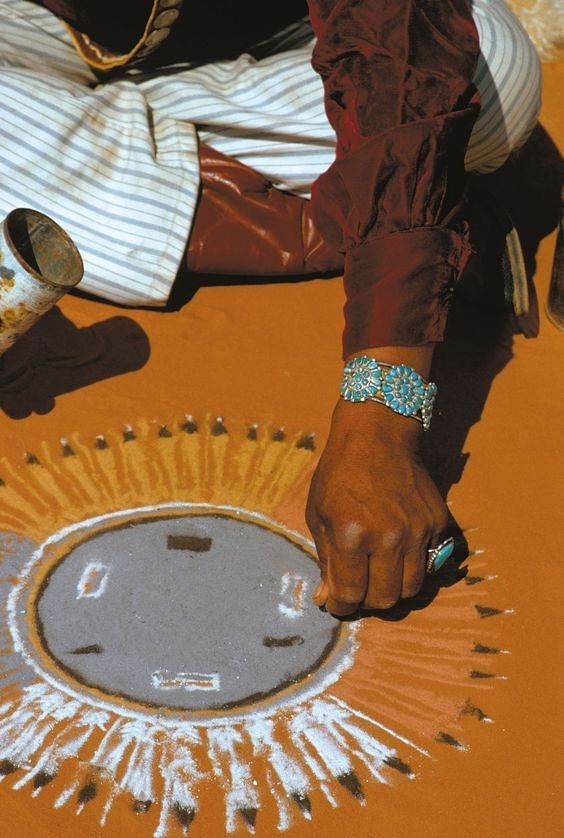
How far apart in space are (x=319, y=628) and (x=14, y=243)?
105 cm

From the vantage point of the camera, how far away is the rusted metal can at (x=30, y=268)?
206 centimetres

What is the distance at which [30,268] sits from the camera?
2051mm

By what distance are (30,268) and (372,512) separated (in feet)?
3.06

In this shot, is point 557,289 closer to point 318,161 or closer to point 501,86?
point 501,86

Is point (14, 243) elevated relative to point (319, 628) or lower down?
elevated

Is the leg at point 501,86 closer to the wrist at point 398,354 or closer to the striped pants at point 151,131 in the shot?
the striped pants at point 151,131

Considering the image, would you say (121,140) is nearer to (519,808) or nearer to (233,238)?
(233,238)

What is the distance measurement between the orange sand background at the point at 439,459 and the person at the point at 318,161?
0.47 feet

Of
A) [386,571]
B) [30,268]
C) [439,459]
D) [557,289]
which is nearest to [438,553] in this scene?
[386,571]

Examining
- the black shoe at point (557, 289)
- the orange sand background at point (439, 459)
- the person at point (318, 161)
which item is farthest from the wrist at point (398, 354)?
the black shoe at point (557, 289)

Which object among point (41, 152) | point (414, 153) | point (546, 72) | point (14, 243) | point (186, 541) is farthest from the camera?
point (546, 72)

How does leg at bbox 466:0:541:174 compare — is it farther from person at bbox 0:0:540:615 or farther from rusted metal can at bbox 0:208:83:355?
rusted metal can at bbox 0:208:83:355

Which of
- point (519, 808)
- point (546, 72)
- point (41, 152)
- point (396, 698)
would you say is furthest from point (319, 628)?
point (546, 72)

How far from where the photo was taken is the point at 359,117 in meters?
1.85
